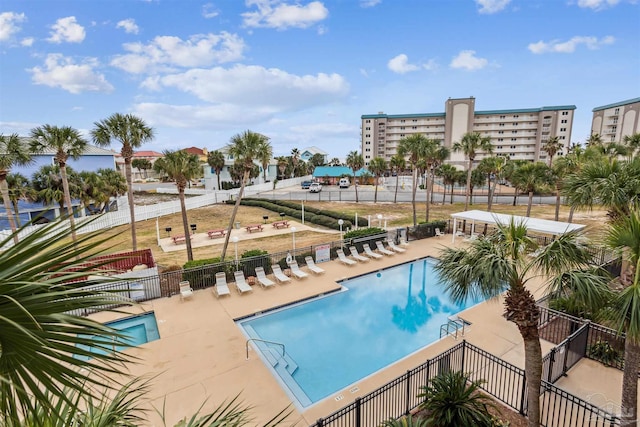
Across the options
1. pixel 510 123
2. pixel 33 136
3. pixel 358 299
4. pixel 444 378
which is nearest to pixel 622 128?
pixel 510 123

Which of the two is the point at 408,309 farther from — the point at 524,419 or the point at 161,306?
the point at 161,306

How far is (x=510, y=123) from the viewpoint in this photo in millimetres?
76812

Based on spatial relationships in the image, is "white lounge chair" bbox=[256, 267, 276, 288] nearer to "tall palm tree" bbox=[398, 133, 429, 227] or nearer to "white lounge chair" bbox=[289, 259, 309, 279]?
"white lounge chair" bbox=[289, 259, 309, 279]

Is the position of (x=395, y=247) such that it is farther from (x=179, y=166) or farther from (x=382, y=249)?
(x=179, y=166)

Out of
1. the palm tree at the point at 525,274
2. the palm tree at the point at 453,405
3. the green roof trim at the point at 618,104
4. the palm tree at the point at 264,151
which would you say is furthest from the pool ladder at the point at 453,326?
the green roof trim at the point at 618,104

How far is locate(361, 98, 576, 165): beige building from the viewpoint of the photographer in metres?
73.6

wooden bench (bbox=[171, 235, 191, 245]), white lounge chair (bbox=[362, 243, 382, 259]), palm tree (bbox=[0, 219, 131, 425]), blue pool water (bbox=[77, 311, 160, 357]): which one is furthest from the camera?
wooden bench (bbox=[171, 235, 191, 245])

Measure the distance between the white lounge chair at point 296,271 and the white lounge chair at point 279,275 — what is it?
1.61 ft

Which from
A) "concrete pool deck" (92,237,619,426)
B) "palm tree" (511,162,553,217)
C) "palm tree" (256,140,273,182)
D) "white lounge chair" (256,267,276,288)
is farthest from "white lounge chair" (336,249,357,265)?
"palm tree" (511,162,553,217)

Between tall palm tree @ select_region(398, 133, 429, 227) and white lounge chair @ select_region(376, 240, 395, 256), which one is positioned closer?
white lounge chair @ select_region(376, 240, 395, 256)

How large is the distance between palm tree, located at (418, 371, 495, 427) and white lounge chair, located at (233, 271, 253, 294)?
9584 millimetres

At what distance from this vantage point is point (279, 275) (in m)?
16.4

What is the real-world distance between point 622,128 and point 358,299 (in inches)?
3293

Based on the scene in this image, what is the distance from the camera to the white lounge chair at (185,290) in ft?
46.6
